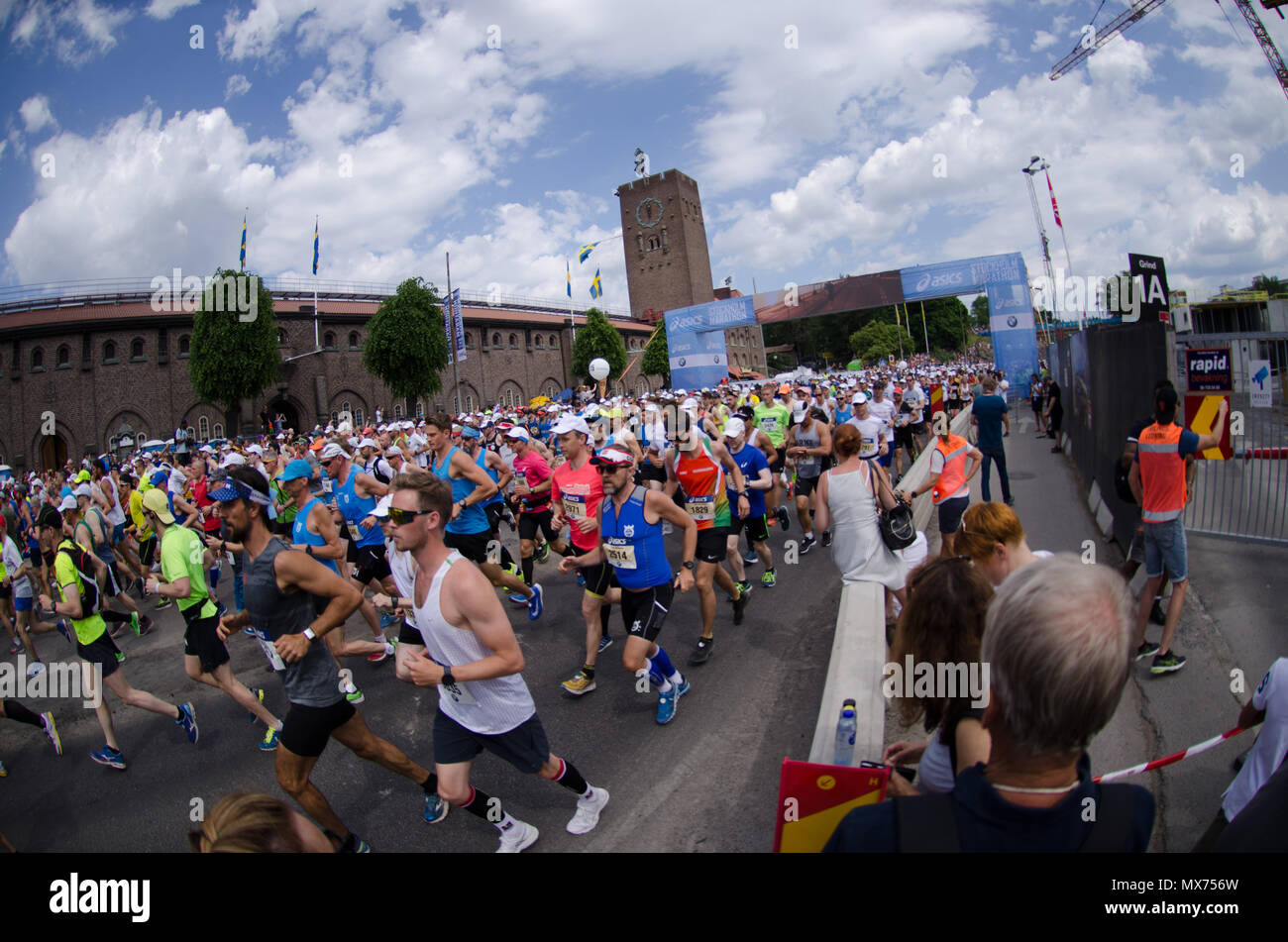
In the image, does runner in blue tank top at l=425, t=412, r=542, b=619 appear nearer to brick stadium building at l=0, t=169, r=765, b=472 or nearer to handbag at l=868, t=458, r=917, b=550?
handbag at l=868, t=458, r=917, b=550

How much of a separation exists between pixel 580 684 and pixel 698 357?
29.1 m

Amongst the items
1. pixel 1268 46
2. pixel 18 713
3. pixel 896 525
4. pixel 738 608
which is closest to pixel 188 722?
pixel 18 713

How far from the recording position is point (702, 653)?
5.93m

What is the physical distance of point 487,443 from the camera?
12461 millimetres

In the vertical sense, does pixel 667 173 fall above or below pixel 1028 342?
above

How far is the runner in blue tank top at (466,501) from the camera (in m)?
6.92

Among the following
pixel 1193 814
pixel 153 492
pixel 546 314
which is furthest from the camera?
pixel 546 314

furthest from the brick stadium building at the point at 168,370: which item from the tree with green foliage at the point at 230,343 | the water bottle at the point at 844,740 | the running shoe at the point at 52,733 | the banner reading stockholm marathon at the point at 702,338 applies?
the water bottle at the point at 844,740

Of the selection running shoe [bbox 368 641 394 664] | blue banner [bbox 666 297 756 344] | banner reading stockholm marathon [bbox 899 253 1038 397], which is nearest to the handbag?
running shoe [bbox 368 641 394 664]

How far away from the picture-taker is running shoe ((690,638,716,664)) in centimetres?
590

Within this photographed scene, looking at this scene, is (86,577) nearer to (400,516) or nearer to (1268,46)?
(400,516)
